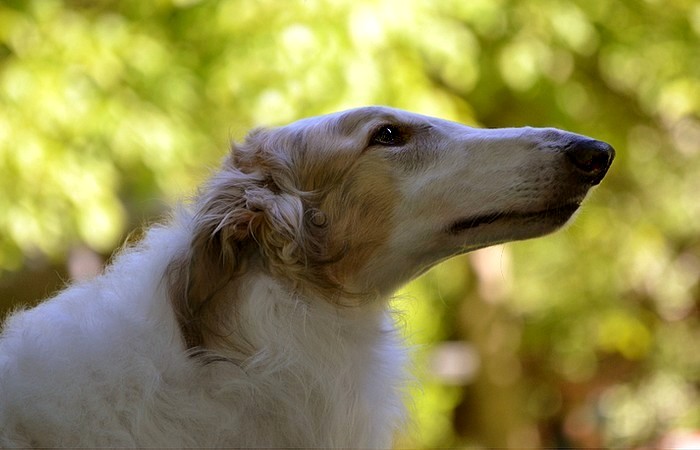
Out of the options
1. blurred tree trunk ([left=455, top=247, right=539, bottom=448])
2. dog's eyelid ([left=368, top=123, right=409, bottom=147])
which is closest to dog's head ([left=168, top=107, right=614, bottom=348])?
dog's eyelid ([left=368, top=123, right=409, bottom=147])

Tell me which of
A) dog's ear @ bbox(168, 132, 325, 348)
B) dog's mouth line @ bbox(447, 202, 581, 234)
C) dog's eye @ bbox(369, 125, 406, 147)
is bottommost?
dog's mouth line @ bbox(447, 202, 581, 234)

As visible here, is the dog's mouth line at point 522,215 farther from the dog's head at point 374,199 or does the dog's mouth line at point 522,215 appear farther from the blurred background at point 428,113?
the blurred background at point 428,113

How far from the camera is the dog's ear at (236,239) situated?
2330 mm

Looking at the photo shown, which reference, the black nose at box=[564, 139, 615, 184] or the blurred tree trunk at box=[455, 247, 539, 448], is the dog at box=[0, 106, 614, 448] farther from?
the blurred tree trunk at box=[455, 247, 539, 448]

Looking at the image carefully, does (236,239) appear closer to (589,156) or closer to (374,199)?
(374,199)

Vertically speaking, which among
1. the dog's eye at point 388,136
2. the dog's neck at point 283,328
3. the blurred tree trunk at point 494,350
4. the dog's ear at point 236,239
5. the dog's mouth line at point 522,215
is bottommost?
the blurred tree trunk at point 494,350

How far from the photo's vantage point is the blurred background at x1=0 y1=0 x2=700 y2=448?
440 centimetres

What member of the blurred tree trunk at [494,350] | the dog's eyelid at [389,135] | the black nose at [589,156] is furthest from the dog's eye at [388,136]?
the blurred tree trunk at [494,350]

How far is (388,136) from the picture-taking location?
8.78 feet

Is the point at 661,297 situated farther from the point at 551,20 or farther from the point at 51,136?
the point at 51,136

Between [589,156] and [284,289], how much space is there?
2.93 ft

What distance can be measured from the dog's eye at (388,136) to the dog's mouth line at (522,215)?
1.09 feet

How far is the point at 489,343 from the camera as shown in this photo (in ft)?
22.6

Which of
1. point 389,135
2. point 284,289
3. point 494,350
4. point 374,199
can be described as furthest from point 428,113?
point 494,350
